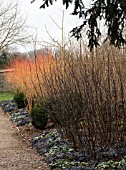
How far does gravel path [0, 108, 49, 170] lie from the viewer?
6660 mm

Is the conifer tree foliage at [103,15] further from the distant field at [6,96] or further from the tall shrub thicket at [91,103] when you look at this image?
the distant field at [6,96]

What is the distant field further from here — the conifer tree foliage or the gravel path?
the conifer tree foliage

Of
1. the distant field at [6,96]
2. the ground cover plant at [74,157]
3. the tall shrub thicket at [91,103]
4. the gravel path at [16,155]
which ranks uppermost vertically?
the tall shrub thicket at [91,103]

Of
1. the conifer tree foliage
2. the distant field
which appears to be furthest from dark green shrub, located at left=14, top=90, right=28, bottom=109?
the conifer tree foliage

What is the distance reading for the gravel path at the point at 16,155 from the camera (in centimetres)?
666

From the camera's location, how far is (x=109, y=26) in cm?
430

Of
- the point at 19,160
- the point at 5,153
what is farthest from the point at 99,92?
the point at 5,153

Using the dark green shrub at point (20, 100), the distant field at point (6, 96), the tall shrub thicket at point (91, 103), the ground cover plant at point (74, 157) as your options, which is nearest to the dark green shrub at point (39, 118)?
the ground cover plant at point (74, 157)

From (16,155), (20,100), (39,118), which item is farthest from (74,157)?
(20,100)

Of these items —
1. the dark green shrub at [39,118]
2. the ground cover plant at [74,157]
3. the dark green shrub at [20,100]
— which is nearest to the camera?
the ground cover plant at [74,157]

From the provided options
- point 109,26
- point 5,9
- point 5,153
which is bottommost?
point 5,153

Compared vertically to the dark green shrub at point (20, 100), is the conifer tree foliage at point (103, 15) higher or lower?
higher

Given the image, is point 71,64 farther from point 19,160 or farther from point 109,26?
point 109,26

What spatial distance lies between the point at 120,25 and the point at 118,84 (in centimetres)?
293
